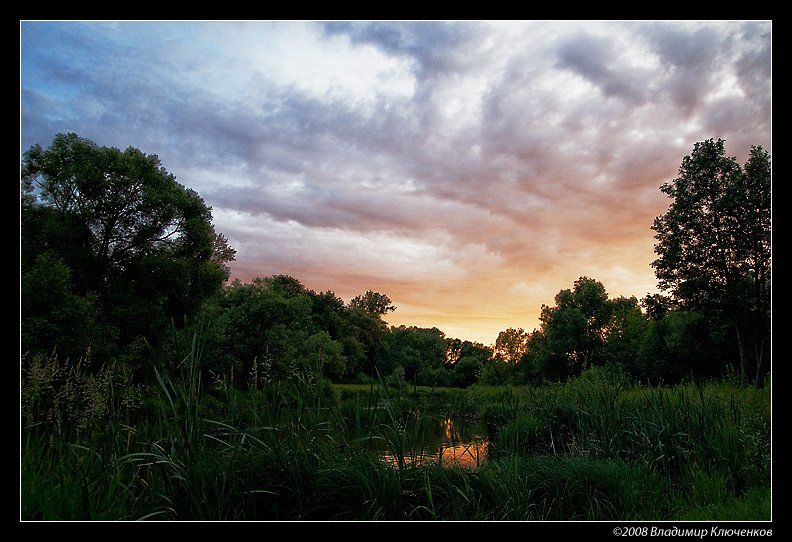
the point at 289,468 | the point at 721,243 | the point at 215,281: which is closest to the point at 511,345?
the point at 721,243

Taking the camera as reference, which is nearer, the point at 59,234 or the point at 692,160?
the point at 59,234

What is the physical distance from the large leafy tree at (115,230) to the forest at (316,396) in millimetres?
56

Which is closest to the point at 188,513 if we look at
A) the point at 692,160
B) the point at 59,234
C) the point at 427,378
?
the point at 59,234

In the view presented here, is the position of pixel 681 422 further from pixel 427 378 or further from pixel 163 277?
pixel 163 277

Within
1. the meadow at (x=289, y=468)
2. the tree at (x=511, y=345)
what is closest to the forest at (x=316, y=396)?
Answer: the meadow at (x=289, y=468)

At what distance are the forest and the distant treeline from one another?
0.07 metres

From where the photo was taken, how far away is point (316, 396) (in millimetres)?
3939

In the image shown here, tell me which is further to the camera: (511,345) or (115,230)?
(511,345)

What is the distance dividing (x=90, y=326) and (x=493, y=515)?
9659mm

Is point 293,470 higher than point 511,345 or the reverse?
higher

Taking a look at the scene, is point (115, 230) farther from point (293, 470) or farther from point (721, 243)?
point (721, 243)

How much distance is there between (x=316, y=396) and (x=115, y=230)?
11.5 m
